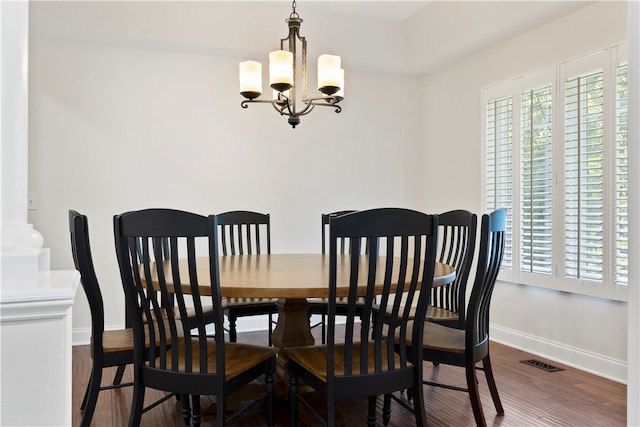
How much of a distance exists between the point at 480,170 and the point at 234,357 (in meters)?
2.83

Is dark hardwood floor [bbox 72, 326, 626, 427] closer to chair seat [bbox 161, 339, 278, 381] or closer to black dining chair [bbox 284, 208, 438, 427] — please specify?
chair seat [bbox 161, 339, 278, 381]

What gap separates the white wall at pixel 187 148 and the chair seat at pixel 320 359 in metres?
2.34

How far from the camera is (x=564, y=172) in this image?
328 cm

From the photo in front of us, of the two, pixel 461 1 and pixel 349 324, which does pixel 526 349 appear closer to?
pixel 349 324

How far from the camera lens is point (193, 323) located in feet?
8.62

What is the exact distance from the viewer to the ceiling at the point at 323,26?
351 centimetres

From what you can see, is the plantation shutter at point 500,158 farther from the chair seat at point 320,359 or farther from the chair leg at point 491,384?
the chair seat at point 320,359

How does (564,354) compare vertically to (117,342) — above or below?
below

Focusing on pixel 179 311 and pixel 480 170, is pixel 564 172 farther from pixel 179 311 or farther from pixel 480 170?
pixel 179 311

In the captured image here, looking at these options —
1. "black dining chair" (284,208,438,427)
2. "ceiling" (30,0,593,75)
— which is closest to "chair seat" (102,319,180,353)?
"black dining chair" (284,208,438,427)

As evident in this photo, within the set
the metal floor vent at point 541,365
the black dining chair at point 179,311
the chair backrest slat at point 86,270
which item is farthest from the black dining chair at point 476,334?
the chair backrest slat at point 86,270

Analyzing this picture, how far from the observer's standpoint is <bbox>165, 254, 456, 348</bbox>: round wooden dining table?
1862 millimetres

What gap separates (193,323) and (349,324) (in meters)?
1.16

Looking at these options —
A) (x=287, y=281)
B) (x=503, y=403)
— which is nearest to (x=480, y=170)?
(x=503, y=403)
